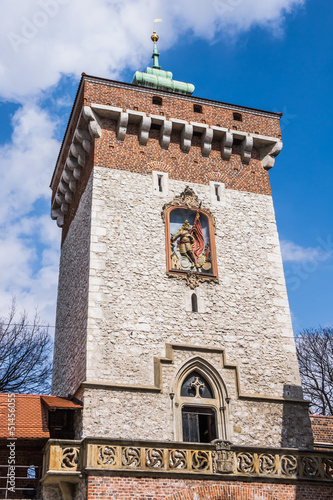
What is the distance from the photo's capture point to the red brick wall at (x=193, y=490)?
12789mm

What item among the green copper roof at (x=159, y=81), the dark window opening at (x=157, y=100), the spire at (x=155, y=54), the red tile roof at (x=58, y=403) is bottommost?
the red tile roof at (x=58, y=403)

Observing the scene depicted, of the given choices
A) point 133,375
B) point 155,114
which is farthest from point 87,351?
point 155,114

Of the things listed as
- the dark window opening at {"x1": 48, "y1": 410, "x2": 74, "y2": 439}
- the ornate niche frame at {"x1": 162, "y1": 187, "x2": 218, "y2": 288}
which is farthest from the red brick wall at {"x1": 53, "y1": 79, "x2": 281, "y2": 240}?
the dark window opening at {"x1": 48, "y1": 410, "x2": 74, "y2": 439}

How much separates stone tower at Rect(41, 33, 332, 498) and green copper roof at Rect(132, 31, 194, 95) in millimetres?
3784

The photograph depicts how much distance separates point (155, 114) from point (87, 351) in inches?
320

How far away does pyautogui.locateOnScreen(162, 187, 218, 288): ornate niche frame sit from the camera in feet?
56.5

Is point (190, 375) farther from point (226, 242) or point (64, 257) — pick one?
point (64, 257)

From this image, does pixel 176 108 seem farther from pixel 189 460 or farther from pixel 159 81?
pixel 189 460

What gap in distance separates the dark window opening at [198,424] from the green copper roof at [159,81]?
12620 millimetres

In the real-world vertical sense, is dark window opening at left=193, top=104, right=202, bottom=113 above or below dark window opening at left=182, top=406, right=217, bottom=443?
above

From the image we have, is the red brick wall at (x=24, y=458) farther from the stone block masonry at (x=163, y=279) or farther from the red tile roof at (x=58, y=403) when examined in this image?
the stone block masonry at (x=163, y=279)

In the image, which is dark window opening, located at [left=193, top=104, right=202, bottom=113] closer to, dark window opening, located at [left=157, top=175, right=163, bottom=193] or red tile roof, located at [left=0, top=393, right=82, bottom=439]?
dark window opening, located at [left=157, top=175, right=163, bottom=193]

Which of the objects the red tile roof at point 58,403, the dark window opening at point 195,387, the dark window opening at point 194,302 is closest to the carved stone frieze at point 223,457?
the dark window opening at point 195,387

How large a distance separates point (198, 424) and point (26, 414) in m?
4.35
